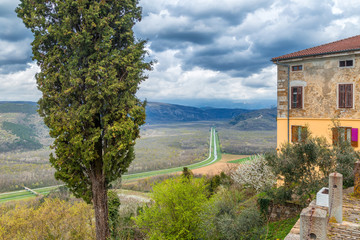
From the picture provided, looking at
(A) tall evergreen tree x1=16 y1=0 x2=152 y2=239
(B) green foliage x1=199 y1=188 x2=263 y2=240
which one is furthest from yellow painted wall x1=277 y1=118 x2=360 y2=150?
(A) tall evergreen tree x1=16 y1=0 x2=152 y2=239

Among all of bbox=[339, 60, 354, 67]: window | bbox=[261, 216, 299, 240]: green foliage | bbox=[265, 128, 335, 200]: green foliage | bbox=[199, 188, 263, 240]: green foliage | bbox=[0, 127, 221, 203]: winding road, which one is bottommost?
bbox=[0, 127, 221, 203]: winding road

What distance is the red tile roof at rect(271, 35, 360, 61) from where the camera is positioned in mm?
16062

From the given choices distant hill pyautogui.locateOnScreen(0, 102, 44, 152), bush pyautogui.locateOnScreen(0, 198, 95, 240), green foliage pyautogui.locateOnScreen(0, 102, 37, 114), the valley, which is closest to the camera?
bush pyautogui.locateOnScreen(0, 198, 95, 240)

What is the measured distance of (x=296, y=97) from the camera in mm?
18234

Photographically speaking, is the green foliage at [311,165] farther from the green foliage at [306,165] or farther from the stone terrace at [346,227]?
the stone terrace at [346,227]

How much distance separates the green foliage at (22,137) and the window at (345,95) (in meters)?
145

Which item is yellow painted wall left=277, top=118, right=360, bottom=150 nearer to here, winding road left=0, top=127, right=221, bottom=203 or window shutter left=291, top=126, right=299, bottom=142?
window shutter left=291, top=126, right=299, bottom=142

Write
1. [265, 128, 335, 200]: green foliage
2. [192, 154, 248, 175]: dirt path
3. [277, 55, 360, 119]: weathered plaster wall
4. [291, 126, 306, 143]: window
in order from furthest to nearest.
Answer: [192, 154, 248, 175]: dirt path, [291, 126, 306, 143]: window, [277, 55, 360, 119]: weathered plaster wall, [265, 128, 335, 200]: green foliage

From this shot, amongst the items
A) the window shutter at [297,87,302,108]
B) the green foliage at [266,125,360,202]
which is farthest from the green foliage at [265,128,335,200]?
the window shutter at [297,87,302,108]

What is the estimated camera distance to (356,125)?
15.9 metres

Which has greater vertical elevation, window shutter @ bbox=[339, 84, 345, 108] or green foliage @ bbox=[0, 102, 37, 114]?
green foliage @ bbox=[0, 102, 37, 114]

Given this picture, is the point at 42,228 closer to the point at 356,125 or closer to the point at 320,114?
the point at 320,114

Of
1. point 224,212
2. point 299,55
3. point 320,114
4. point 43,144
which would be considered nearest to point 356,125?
point 320,114

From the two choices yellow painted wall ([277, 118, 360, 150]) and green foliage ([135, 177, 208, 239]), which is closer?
green foliage ([135, 177, 208, 239])
